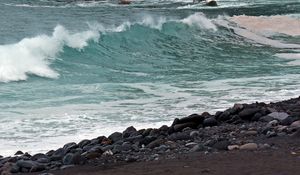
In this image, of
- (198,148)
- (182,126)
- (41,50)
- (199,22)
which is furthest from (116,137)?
(199,22)

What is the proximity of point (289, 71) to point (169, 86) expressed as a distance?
4.09 meters

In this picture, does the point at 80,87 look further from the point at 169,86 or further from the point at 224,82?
the point at 224,82

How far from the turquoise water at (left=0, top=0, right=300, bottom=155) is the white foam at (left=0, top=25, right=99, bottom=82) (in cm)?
4

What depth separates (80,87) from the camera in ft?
56.0

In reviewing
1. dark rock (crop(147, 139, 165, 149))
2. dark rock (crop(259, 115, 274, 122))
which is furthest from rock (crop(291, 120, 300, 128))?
dark rock (crop(147, 139, 165, 149))

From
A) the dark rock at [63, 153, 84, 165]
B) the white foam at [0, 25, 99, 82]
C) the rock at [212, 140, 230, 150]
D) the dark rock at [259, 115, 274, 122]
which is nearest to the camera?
the rock at [212, 140, 230, 150]

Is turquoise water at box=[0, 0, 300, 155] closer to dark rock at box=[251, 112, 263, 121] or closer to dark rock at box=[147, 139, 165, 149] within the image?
dark rock at box=[147, 139, 165, 149]

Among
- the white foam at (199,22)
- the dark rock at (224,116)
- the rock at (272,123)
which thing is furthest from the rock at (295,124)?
the white foam at (199,22)

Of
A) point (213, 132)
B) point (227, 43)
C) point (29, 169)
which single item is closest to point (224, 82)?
point (213, 132)

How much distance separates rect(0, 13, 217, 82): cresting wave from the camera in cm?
1957

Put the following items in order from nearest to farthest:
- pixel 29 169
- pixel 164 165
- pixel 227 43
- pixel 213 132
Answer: pixel 164 165
pixel 29 169
pixel 213 132
pixel 227 43

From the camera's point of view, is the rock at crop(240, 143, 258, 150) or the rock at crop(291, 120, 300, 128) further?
the rock at crop(291, 120, 300, 128)

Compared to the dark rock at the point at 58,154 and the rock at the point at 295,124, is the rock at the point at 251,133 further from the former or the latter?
the dark rock at the point at 58,154

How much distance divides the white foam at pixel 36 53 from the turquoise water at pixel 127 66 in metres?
0.04
